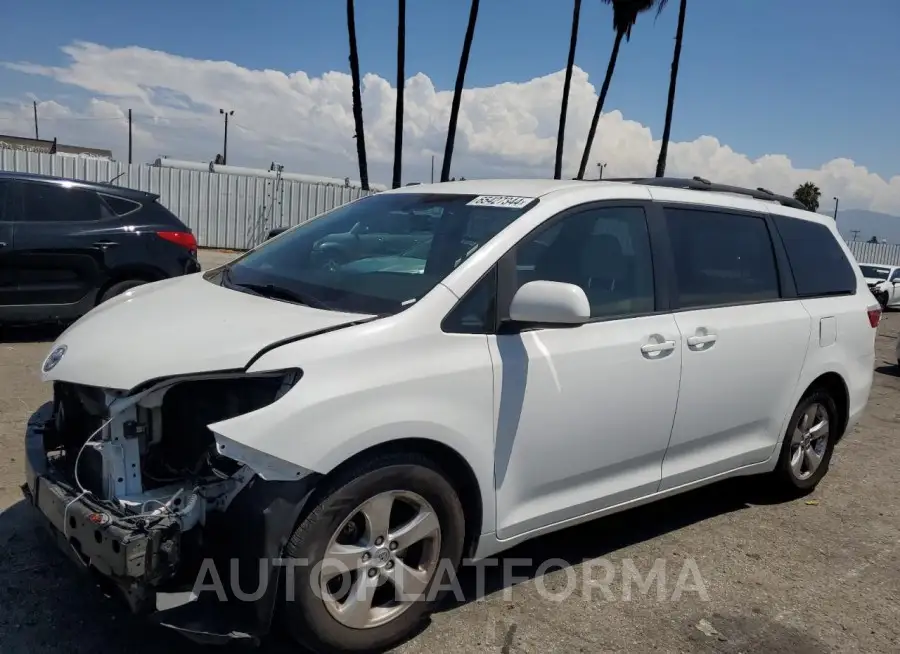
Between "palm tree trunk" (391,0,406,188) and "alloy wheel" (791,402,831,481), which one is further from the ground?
"palm tree trunk" (391,0,406,188)

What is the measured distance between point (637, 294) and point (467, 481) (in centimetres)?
131

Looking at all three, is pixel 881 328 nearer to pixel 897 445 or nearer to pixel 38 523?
pixel 897 445

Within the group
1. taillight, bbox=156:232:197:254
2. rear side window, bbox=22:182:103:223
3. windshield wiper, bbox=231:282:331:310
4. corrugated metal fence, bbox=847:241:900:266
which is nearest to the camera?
windshield wiper, bbox=231:282:331:310

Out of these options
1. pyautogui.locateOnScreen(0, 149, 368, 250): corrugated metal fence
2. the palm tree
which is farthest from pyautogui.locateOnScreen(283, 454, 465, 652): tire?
the palm tree

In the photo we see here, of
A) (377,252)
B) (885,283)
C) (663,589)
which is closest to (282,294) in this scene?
(377,252)

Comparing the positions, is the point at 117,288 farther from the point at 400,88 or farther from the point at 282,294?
the point at 400,88

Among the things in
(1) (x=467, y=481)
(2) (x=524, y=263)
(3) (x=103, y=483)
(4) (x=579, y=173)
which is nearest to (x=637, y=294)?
(2) (x=524, y=263)

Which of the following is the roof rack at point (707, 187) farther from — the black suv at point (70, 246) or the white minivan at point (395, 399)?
the black suv at point (70, 246)

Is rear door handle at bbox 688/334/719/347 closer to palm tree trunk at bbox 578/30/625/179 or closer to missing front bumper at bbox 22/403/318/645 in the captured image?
missing front bumper at bbox 22/403/318/645

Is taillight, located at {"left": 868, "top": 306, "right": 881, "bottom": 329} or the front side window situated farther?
taillight, located at {"left": 868, "top": 306, "right": 881, "bottom": 329}

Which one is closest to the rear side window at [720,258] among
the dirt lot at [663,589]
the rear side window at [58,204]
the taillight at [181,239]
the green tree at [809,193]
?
the dirt lot at [663,589]

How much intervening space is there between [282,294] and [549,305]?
1113 mm

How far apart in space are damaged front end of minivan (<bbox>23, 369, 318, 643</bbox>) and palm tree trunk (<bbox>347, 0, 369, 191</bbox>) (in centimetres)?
2190

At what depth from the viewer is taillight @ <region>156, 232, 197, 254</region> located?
7.70 meters
